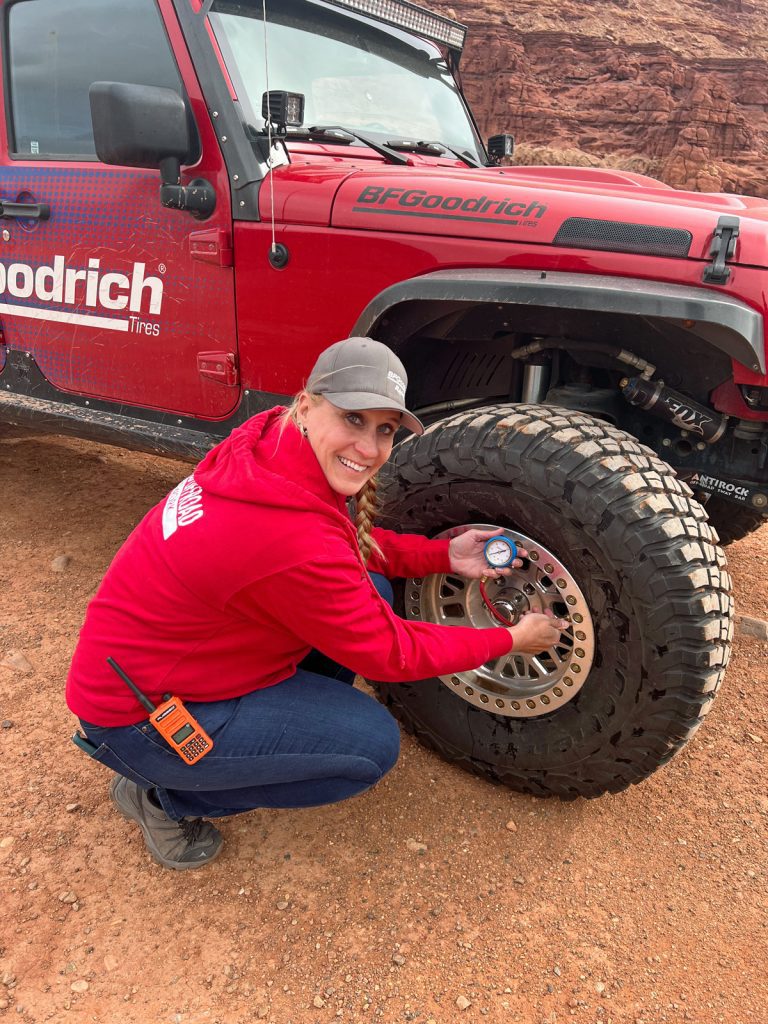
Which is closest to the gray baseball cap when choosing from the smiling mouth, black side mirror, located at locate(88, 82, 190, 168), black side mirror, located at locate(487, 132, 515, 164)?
the smiling mouth

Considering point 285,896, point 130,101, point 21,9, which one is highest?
point 21,9

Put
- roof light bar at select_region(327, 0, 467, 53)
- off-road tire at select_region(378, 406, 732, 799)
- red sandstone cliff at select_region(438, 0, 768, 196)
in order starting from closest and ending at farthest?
off-road tire at select_region(378, 406, 732, 799) → roof light bar at select_region(327, 0, 467, 53) → red sandstone cliff at select_region(438, 0, 768, 196)

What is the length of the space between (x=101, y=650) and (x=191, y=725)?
10.7 inches

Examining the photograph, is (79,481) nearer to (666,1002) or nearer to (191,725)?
(191,725)

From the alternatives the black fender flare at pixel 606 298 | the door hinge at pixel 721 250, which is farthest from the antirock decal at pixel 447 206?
the door hinge at pixel 721 250

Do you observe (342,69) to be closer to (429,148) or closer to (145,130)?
(429,148)

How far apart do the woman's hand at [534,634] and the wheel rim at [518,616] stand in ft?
0.30

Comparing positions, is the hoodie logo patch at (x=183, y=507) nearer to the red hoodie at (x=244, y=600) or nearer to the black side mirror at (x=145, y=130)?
the red hoodie at (x=244, y=600)

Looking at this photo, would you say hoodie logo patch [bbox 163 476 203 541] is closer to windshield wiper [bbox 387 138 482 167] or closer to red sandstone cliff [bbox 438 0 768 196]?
windshield wiper [bbox 387 138 482 167]

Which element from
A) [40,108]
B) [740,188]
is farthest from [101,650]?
[740,188]

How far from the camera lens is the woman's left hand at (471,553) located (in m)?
2.20

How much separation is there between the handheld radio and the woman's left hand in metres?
0.82

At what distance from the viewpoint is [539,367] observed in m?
2.53

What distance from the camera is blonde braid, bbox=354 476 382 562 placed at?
6.82 feet
